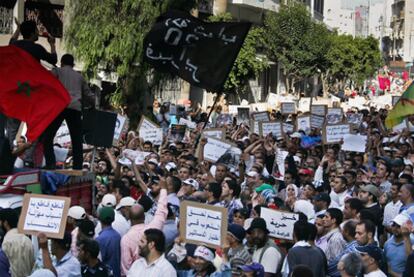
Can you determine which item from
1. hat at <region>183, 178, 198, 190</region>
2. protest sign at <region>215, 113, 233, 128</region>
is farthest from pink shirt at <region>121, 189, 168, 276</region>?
protest sign at <region>215, 113, 233, 128</region>

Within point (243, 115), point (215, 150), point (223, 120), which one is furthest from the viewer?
point (243, 115)

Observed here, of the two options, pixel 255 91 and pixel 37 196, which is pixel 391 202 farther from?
pixel 255 91

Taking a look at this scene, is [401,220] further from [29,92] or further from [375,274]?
[29,92]

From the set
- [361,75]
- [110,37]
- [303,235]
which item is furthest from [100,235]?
[361,75]

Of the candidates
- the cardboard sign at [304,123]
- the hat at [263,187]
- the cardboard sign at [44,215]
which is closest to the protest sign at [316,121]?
the cardboard sign at [304,123]

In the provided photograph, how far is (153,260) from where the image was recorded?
9.53 meters

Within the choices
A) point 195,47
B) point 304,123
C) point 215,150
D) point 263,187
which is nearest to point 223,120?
point 304,123

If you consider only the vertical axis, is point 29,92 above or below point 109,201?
above

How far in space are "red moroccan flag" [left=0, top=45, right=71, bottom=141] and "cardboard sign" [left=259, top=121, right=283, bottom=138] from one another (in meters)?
10.2

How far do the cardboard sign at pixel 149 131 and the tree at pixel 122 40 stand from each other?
8183 mm

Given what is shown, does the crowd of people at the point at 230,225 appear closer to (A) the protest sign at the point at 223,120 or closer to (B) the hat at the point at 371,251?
(B) the hat at the point at 371,251

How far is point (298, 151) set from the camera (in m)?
19.9

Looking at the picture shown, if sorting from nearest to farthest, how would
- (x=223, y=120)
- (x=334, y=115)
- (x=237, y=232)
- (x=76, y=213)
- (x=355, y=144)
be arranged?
(x=237, y=232)
(x=76, y=213)
(x=355, y=144)
(x=334, y=115)
(x=223, y=120)

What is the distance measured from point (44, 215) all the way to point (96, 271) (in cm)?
69
